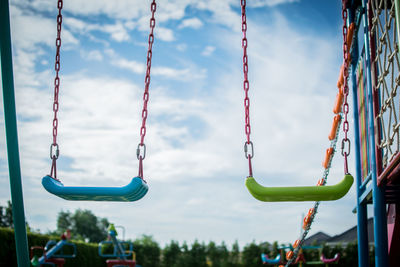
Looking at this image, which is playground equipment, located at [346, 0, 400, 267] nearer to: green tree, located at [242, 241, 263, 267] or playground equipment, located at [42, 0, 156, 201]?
playground equipment, located at [42, 0, 156, 201]

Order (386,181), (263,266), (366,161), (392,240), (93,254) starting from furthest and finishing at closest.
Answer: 1. (263,266)
2. (93,254)
3. (366,161)
4. (392,240)
5. (386,181)

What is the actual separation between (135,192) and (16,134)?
3.98ft

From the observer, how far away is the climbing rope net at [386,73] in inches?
122

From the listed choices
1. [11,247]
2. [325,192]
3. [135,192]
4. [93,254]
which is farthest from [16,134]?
[93,254]

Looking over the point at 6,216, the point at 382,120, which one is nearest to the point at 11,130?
the point at 382,120

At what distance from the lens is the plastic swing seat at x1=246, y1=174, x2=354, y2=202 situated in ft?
9.25

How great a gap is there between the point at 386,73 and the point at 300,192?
4.07 ft

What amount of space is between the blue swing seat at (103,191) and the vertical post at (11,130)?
1.72ft

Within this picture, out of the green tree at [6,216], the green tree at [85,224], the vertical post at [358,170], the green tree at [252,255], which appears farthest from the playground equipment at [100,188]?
the green tree at [85,224]

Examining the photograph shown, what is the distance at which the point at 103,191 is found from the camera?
2.95m

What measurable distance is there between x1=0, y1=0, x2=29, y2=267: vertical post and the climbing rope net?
2.86 meters

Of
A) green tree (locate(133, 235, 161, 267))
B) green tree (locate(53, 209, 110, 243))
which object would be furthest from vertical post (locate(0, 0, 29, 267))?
green tree (locate(53, 209, 110, 243))

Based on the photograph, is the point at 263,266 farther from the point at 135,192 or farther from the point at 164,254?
the point at 135,192

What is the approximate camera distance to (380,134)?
12.1 feet
